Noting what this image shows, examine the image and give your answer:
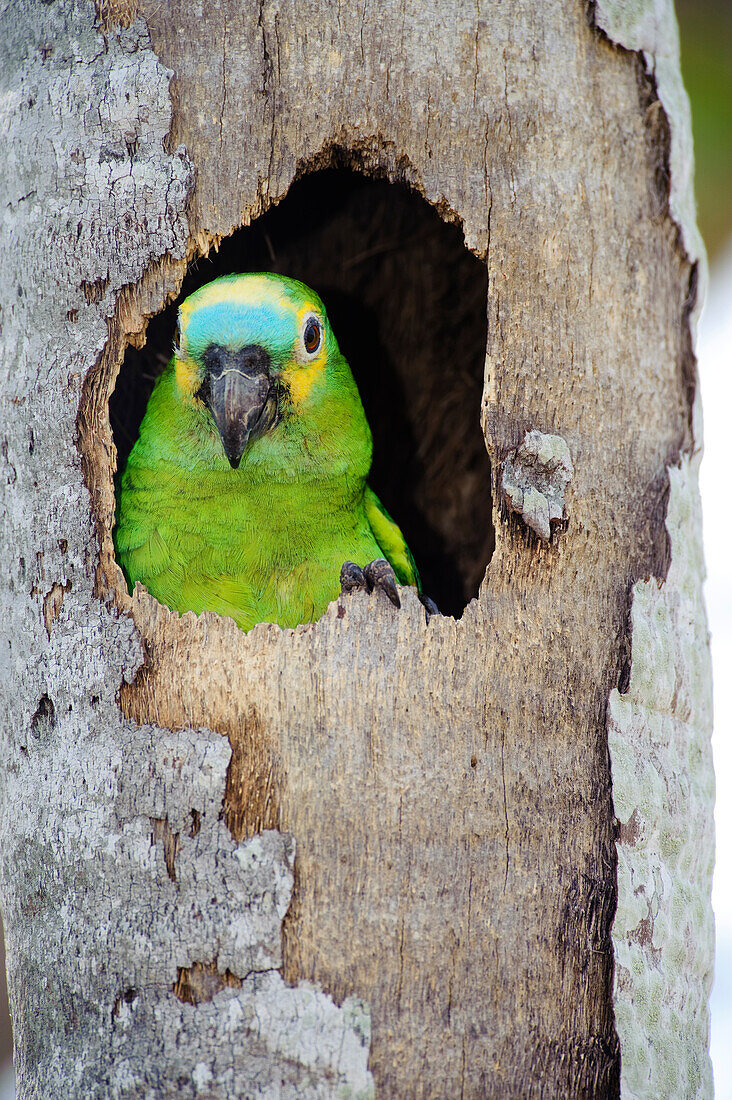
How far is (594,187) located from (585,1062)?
7.45 ft

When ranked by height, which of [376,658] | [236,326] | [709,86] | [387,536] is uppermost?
[709,86]

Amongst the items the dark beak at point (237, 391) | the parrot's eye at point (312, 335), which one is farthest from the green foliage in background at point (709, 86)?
the dark beak at point (237, 391)

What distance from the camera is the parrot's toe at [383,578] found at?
2469 millimetres

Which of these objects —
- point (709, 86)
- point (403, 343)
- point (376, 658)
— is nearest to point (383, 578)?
point (376, 658)

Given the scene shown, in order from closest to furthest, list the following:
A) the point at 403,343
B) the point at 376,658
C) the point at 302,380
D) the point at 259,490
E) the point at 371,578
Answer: the point at 376,658 < the point at 371,578 < the point at 302,380 < the point at 259,490 < the point at 403,343

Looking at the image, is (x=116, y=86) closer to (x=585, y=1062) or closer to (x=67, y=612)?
(x=67, y=612)

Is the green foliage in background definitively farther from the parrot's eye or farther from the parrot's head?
the parrot's head

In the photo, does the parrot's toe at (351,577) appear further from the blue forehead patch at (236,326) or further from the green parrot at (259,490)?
the blue forehead patch at (236,326)

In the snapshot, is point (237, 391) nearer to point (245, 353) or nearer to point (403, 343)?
point (245, 353)

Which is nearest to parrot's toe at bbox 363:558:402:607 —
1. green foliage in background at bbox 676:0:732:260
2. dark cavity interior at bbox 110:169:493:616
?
dark cavity interior at bbox 110:169:493:616

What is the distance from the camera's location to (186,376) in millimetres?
3086

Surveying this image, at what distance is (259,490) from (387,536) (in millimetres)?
655

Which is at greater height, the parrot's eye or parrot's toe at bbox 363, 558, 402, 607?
the parrot's eye

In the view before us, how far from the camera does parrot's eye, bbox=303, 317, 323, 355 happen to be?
307 centimetres
